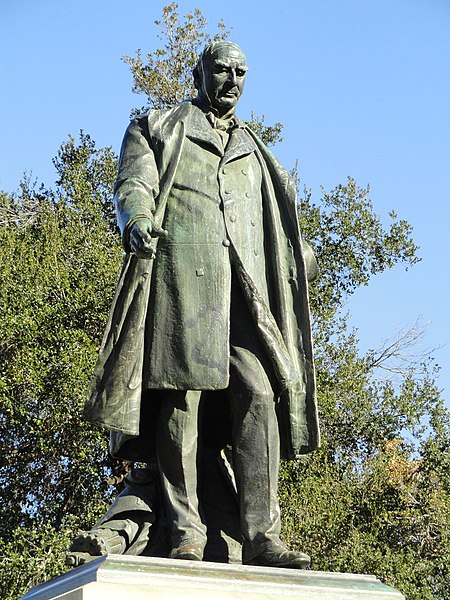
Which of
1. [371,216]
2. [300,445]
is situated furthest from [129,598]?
[371,216]

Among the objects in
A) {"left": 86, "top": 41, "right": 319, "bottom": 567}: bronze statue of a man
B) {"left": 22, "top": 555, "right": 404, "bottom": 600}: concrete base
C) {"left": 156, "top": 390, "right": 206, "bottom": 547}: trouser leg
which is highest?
{"left": 86, "top": 41, "right": 319, "bottom": 567}: bronze statue of a man

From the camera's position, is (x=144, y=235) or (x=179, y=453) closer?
(x=144, y=235)

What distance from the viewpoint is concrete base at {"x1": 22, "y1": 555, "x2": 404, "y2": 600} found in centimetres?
578

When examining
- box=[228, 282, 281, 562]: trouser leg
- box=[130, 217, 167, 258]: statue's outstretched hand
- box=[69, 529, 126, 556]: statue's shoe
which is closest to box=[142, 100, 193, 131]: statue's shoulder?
box=[130, 217, 167, 258]: statue's outstretched hand

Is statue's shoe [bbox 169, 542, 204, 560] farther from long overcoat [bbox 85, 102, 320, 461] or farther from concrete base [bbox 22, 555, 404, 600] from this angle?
long overcoat [bbox 85, 102, 320, 461]

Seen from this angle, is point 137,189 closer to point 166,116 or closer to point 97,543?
point 166,116

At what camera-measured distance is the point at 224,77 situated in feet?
23.6

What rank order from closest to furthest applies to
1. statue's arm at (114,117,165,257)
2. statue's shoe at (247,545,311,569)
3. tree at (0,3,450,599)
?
statue's shoe at (247,545,311,569), statue's arm at (114,117,165,257), tree at (0,3,450,599)

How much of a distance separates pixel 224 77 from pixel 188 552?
247 centimetres

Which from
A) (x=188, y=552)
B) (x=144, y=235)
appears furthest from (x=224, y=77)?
(x=188, y=552)

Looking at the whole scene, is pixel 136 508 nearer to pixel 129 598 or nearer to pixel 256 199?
pixel 129 598

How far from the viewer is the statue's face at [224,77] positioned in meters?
7.16

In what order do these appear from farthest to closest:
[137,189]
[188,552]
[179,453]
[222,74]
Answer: [222,74]
[137,189]
[179,453]
[188,552]

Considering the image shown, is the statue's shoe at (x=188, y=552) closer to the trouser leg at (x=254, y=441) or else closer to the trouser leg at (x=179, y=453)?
the trouser leg at (x=179, y=453)
